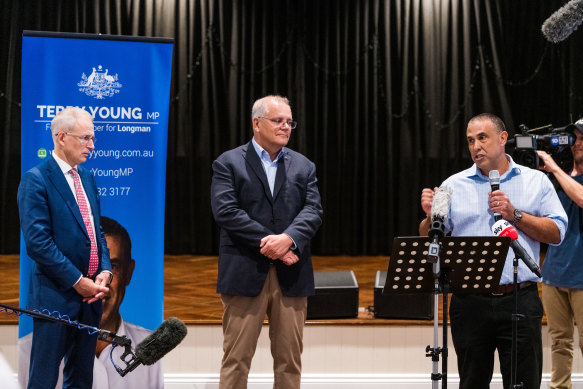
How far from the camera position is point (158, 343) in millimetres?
2480

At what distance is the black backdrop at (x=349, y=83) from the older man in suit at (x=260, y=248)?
15.5ft

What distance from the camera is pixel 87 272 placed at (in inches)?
122

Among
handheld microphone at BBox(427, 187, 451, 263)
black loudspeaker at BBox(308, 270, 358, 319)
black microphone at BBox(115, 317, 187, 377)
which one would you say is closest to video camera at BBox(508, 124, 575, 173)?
handheld microphone at BBox(427, 187, 451, 263)

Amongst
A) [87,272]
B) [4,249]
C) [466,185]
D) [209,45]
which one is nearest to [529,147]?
[466,185]

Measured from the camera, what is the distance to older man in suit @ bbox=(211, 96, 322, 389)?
3260 mm

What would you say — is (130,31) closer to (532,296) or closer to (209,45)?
(209,45)

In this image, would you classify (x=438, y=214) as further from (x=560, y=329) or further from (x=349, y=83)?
(x=349, y=83)

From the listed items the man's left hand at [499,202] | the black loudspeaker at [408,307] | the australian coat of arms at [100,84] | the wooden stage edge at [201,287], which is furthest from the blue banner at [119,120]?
the man's left hand at [499,202]

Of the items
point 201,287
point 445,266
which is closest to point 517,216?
point 445,266

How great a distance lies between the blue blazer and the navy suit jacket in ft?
2.12

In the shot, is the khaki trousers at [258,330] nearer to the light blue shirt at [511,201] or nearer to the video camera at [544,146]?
the light blue shirt at [511,201]

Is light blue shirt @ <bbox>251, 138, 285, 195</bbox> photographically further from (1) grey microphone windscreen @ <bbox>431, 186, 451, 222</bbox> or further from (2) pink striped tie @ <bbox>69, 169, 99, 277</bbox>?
(1) grey microphone windscreen @ <bbox>431, 186, 451, 222</bbox>

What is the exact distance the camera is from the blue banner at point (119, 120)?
3523 millimetres

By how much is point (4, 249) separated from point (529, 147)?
258 inches
